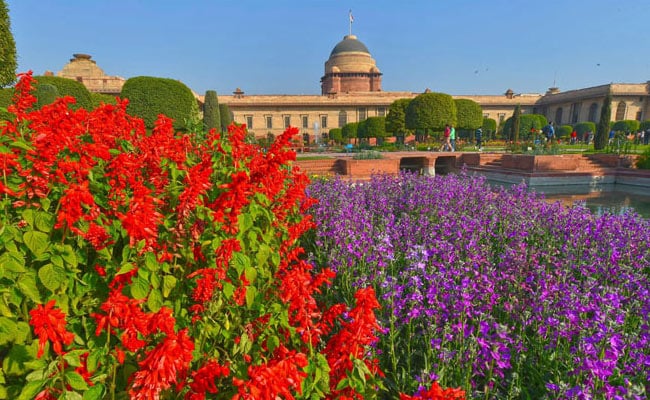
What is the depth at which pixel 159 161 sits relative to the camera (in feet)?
7.48

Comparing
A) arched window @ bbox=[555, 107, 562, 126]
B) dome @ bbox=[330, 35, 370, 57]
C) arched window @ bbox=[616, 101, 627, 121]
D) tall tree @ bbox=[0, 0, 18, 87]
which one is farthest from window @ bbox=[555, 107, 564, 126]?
tall tree @ bbox=[0, 0, 18, 87]

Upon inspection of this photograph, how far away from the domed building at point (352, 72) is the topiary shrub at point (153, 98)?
158 feet

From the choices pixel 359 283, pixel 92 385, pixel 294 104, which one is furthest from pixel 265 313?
pixel 294 104

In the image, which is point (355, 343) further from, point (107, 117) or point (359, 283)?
point (107, 117)

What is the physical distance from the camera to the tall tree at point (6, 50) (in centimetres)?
1215

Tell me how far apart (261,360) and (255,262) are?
1.99ft

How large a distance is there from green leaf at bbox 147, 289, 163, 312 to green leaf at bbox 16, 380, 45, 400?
405 mm

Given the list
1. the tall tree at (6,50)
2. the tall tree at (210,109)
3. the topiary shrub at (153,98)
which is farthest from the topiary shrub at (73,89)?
the tall tree at (210,109)

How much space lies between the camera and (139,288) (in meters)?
1.47

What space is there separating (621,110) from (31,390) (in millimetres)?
65469

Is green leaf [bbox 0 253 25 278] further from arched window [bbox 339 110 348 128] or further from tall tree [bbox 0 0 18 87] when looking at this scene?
arched window [bbox 339 110 348 128]

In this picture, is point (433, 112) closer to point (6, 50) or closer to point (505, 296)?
point (6, 50)

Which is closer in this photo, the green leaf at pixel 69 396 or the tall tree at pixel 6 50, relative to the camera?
the green leaf at pixel 69 396

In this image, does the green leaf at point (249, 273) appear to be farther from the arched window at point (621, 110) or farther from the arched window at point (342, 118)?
the arched window at point (621, 110)
